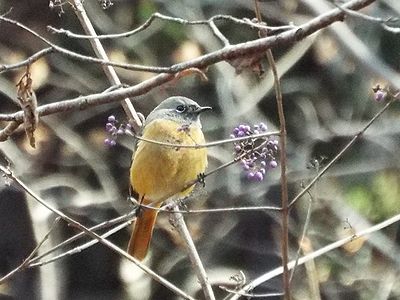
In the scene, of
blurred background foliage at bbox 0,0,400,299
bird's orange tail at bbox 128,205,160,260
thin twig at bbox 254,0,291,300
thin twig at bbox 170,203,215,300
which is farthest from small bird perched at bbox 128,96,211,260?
blurred background foliage at bbox 0,0,400,299

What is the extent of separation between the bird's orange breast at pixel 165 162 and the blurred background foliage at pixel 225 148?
1967 millimetres

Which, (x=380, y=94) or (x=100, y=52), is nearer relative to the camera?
(x=380, y=94)

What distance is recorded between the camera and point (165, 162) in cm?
350

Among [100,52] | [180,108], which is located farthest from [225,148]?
[100,52]

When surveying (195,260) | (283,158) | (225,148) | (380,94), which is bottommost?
(283,158)

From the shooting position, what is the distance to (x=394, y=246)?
19.2ft

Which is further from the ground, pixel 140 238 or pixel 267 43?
pixel 140 238

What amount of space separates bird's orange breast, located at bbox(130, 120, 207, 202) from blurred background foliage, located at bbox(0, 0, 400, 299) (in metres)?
1.97

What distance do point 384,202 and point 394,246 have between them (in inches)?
11.4

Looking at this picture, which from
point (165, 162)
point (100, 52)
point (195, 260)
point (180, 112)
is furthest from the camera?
point (180, 112)

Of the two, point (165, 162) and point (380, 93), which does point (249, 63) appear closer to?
point (380, 93)

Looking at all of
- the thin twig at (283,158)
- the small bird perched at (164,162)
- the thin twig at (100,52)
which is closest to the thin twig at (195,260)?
the small bird perched at (164,162)

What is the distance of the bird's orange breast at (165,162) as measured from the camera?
3.46 metres

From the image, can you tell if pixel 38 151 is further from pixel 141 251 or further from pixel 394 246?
pixel 141 251
